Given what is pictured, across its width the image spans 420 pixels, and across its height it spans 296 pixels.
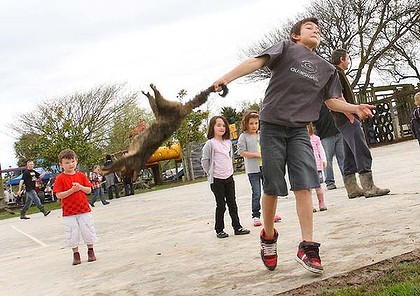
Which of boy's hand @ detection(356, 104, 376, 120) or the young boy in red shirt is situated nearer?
boy's hand @ detection(356, 104, 376, 120)

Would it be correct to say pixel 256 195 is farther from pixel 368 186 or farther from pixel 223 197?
pixel 368 186

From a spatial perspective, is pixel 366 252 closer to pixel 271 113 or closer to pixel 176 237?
pixel 271 113

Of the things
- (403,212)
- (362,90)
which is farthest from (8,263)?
(362,90)

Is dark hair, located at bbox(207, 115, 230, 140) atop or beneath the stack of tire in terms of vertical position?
beneath

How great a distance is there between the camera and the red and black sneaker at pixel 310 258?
Answer: 3.78 metres

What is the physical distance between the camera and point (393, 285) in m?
3.17

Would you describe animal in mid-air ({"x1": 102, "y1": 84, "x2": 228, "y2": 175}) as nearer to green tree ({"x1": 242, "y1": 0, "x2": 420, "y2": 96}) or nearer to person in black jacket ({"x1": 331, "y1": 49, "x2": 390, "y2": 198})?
person in black jacket ({"x1": 331, "y1": 49, "x2": 390, "y2": 198})

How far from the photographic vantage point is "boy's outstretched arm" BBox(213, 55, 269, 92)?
3825 mm

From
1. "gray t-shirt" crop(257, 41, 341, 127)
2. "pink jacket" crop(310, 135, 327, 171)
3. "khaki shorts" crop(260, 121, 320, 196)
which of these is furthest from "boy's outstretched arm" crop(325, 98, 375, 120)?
"pink jacket" crop(310, 135, 327, 171)

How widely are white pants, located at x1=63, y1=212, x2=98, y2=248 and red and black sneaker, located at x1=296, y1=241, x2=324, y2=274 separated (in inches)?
131

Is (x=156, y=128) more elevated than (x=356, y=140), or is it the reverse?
(x=156, y=128)

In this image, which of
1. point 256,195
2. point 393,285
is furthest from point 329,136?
point 393,285

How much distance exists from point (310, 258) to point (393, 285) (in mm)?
772

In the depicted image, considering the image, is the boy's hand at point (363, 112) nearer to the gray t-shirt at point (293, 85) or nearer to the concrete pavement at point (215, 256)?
the gray t-shirt at point (293, 85)
